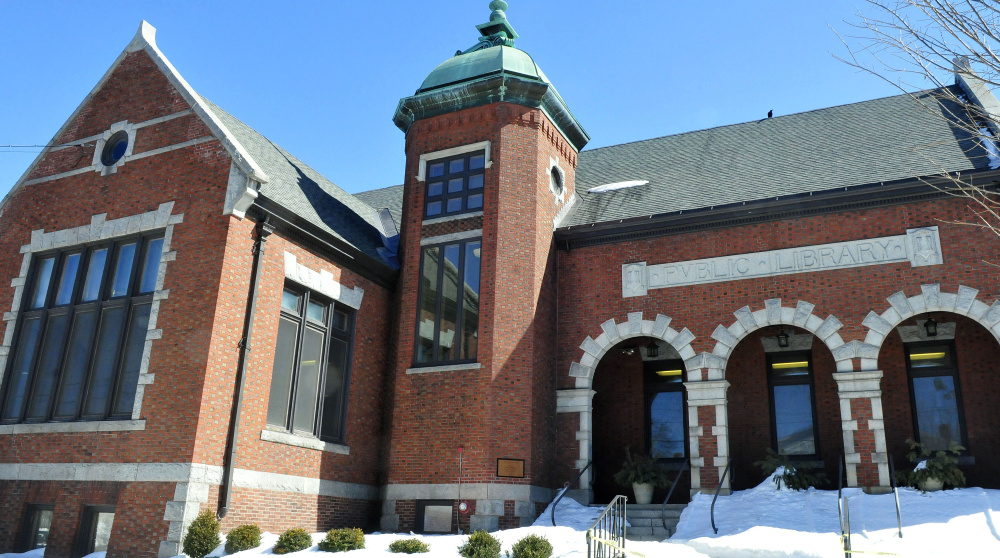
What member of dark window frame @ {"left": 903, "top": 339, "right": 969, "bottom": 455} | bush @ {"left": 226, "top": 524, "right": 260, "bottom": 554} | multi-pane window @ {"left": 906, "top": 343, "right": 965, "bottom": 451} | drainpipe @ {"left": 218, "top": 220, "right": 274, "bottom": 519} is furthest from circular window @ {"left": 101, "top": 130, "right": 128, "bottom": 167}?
multi-pane window @ {"left": 906, "top": 343, "right": 965, "bottom": 451}

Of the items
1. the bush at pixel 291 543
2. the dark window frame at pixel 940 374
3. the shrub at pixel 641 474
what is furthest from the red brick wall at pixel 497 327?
the dark window frame at pixel 940 374

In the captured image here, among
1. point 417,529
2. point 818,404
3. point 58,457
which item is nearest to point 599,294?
point 818,404

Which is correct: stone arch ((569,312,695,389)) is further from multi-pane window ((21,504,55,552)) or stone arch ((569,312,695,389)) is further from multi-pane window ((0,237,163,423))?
multi-pane window ((21,504,55,552))

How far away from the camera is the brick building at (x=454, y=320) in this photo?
1386cm

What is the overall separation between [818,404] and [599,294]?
16.7 ft

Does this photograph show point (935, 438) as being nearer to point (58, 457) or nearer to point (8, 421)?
point (58, 457)

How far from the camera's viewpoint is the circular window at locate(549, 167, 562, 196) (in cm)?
1907

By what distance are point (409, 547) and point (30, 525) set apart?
7.02 m

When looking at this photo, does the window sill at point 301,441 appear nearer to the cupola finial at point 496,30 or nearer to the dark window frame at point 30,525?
the dark window frame at point 30,525

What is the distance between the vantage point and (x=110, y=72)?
55.6 ft

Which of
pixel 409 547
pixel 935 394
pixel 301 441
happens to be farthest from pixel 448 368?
pixel 935 394

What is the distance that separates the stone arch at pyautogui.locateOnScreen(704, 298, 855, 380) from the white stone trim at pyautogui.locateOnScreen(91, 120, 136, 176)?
11.9m

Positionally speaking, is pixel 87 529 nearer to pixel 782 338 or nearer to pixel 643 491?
pixel 643 491

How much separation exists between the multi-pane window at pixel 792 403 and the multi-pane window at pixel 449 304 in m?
6.61
